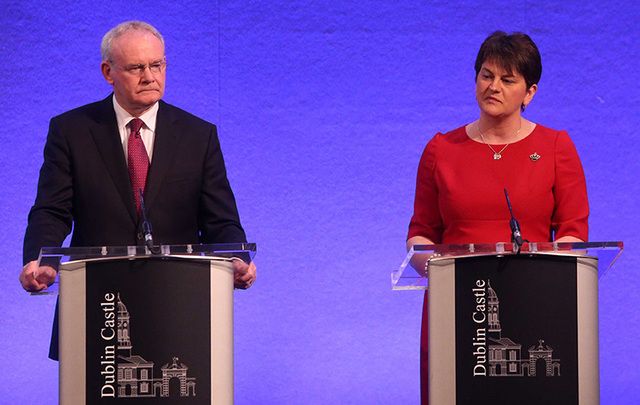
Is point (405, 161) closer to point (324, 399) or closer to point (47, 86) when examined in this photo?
point (324, 399)

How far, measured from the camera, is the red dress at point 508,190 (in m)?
3.20

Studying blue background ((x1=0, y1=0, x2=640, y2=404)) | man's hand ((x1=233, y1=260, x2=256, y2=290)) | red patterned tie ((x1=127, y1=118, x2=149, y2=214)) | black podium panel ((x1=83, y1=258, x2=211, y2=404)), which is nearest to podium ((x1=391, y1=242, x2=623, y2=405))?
man's hand ((x1=233, y1=260, x2=256, y2=290))

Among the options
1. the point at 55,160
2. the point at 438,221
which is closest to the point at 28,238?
the point at 55,160

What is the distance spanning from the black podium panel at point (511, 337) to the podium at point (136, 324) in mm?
548

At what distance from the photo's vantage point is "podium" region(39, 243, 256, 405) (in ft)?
8.43

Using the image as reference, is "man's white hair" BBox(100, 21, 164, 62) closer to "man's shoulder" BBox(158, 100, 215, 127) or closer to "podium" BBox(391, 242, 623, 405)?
"man's shoulder" BBox(158, 100, 215, 127)

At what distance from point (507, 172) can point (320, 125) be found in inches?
72.8

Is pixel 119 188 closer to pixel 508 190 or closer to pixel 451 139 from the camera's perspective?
A: pixel 451 139

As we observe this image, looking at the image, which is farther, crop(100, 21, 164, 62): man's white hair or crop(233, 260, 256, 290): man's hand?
crop(100, 21, 164, 62): man's white hair

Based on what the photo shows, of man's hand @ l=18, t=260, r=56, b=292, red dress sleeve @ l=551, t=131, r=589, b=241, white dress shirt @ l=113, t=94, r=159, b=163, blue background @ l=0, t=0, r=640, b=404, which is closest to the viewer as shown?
man's hand @ l=18, t=260, r=56, b=292

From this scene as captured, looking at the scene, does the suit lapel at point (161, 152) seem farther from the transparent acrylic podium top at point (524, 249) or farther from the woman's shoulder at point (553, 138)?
the woman's shoulder at point (553, 138)

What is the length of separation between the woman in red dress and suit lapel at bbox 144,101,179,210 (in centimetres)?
74

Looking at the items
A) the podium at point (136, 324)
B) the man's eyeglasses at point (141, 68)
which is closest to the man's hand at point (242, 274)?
the podium at point (136, 324)

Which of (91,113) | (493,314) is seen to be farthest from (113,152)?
(493,314)
